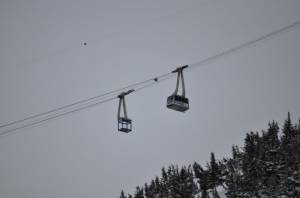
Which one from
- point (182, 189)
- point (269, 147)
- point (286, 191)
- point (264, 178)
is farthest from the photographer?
point (182, 189)

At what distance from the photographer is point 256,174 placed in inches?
3501

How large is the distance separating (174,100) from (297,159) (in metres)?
45.0

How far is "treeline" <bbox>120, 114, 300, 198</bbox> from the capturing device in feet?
265

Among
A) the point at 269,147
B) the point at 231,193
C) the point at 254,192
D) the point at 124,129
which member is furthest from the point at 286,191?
the point at 124,129

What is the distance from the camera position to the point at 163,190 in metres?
116

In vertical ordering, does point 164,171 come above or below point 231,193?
above

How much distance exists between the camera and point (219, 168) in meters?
114

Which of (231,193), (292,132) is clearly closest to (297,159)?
(231,193)

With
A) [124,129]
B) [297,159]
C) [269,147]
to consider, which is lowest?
[124,129]

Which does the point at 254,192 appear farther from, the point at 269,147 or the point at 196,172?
the point at 196,172

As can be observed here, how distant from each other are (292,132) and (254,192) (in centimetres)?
2947

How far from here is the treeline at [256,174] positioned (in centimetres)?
8075

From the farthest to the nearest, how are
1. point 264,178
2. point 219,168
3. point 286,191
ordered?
point 219,168, point 264,178, point 286,191

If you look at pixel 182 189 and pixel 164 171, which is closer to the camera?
pixel 182 189
